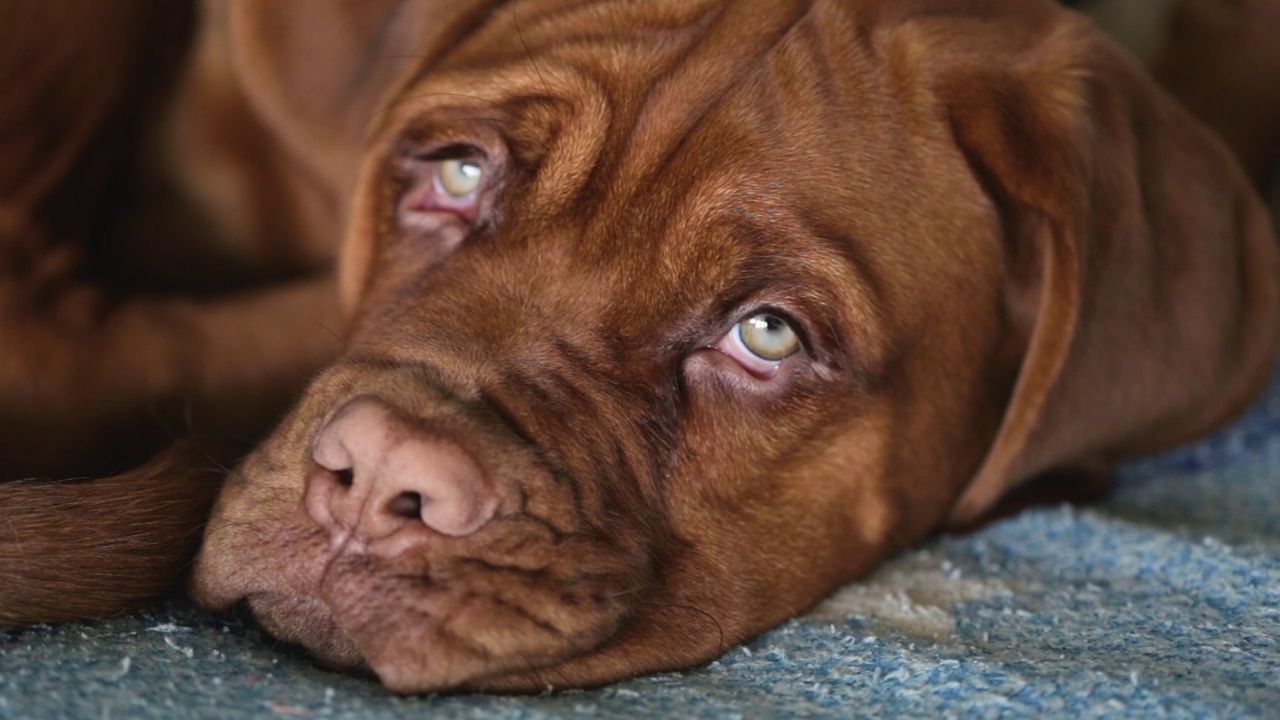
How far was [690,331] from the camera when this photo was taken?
2.10 metres

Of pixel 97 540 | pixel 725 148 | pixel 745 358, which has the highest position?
pixel 725 148

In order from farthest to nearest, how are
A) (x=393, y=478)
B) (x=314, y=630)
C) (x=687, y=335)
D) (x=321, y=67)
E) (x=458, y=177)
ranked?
(x=321, y=67) < (x=458, y=177) < (x=687, y=335) < (x=314, y=630) < (x=393, y=478)

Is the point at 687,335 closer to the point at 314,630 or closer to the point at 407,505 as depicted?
the point at 407,505

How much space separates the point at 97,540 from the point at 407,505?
1.62 feet

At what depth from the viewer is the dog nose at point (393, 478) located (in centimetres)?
171

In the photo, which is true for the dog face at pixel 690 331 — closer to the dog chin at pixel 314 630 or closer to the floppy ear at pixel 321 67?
the dog chin at pixel 314 630

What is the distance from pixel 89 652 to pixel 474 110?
1.10 metres

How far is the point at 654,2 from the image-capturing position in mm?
A: 2375

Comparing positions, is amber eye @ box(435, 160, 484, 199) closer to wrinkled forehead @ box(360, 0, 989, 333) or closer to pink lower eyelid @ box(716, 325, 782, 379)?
wrinkled forehead @ box(360, 0, 989, 333)

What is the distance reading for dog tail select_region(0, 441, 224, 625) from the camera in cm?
180

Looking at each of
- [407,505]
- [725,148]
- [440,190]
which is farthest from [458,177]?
[407,505]

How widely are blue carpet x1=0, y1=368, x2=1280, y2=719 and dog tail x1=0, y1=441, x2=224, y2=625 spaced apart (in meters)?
0.04

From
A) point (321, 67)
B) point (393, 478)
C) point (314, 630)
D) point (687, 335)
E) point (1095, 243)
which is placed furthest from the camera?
point (321, 67)

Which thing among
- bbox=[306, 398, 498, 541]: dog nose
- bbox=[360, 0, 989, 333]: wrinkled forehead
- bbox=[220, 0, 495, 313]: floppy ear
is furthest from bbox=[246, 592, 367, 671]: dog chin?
bbox=[220, 0, 495, 313]: floppy ear
